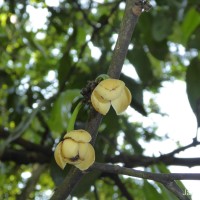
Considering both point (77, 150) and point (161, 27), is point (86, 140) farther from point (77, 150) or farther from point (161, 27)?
point (161, 27)

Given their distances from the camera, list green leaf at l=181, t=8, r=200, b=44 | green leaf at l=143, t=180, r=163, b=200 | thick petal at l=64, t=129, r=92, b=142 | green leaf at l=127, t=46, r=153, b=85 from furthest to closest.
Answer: green leaf at l=181, t=8, r=200, b=44
green leaf at l=127, t=46, r=153, b=85
green leaf at l=143, t=180, r=163, b=200
thick petal at l=64, t=129, r=92, b=142

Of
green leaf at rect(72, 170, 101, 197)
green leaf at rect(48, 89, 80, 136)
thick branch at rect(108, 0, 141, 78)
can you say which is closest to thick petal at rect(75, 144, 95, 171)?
thick branch at rect(108, 0, 141, 78)

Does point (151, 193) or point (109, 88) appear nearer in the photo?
point (109, 88)

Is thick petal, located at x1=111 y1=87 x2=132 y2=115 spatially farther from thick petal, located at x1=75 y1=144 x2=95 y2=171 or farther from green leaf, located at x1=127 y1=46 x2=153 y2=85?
green leaf, located at x1=127 y1=46 x2=153 y2=85

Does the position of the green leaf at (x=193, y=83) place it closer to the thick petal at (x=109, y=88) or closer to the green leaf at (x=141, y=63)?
the green leaf at (x=141, y=63)

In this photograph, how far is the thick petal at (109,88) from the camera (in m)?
0.63

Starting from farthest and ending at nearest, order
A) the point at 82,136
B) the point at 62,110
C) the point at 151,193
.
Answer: the point at 62,110 → the point at 151,193 → the point at 82,136

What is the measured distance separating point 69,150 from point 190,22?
1.01 metres

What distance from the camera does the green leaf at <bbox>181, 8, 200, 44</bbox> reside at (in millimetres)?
1500

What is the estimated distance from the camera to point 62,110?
3.77 ft

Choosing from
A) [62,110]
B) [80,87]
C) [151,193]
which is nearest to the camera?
[151,193]

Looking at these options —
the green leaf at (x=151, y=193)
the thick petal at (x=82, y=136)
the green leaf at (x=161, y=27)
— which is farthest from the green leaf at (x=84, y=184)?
the thick petal at (x=82, y=136)

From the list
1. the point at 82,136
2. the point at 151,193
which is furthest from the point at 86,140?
the point at 151,193

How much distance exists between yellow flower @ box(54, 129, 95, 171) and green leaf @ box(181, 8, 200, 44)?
0.97 m
